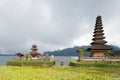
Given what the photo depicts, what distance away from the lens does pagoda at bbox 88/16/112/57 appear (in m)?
61.0

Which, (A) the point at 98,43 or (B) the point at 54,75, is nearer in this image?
(B) the point at 54,75

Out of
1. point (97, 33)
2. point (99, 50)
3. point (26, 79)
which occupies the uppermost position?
point (97, 33)

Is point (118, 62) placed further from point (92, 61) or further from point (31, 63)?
point (31, 63)

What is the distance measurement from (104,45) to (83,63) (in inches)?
616

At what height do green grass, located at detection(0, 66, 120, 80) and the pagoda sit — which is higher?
the pagoda

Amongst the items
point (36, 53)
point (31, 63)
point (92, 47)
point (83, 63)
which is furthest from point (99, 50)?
point (36, 53)

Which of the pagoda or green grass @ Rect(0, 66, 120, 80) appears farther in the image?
the pagoda

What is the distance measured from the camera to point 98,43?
62344mm

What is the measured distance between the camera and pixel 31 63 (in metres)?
54.0

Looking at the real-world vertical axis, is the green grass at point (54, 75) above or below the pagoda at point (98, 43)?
below

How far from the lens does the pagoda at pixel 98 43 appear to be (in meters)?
61.0

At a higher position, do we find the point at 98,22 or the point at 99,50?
the point at 98,22

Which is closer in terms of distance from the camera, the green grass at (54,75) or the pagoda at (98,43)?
the green grass at (54,75)

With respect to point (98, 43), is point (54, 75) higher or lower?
lower
